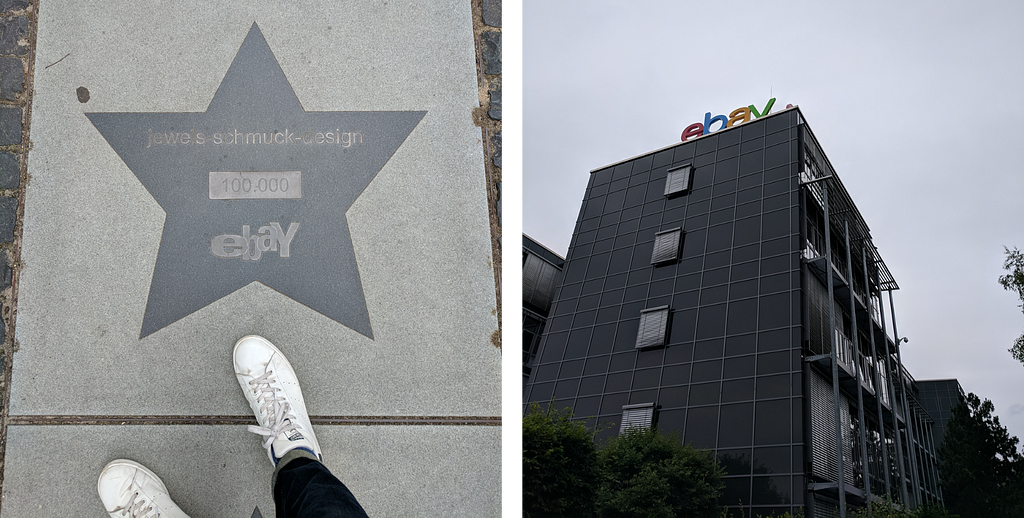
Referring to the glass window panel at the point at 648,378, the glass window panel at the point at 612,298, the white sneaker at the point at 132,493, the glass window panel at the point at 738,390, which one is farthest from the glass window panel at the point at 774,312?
the white sneaker at the point at 132,493

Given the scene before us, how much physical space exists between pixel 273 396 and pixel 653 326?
5.24 ft

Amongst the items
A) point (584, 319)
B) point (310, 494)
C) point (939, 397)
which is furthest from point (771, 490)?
point (310, 494)

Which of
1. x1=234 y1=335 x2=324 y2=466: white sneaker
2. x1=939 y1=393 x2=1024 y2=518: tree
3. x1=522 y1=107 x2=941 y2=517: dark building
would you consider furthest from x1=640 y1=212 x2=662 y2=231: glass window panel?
x1=234 y1=335 x2=324 y2=466: white sneaker

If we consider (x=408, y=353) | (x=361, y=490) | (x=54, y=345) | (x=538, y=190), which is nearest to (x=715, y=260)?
(x=538, y=190)

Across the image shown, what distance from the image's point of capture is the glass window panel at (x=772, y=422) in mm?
2496

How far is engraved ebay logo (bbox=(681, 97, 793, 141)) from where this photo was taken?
2.72 m

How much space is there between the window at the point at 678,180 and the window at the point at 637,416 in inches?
34.8

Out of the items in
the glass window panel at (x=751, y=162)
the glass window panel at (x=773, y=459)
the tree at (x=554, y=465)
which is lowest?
the tree at (x=554, y=465)

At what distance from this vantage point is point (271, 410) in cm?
271

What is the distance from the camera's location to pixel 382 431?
2834 mm

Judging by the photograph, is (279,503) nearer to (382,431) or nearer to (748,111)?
(382,431)

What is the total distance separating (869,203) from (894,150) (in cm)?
27

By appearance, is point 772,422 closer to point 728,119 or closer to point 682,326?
point 682,326

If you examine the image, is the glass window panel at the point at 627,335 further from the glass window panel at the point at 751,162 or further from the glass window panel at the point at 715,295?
the glass window panel at the point at 751,162
